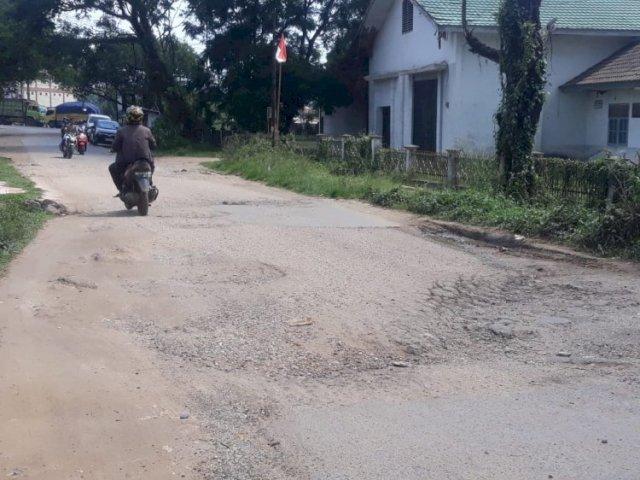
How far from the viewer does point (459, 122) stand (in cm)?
2606

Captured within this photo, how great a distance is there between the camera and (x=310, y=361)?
6.38 meters

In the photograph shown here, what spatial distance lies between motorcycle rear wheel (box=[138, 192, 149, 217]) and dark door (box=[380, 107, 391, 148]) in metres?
19.3

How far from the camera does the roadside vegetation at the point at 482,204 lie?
35.5 feet

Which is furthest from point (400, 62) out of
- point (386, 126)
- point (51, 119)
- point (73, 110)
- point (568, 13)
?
point (51, 119)

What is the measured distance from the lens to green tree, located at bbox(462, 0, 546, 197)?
561 inches

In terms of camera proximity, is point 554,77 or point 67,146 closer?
point 554,77

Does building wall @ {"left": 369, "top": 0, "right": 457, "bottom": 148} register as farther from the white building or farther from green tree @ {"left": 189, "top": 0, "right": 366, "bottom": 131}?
green tree @ {"left": 189, "top": 0, "right": 366, "bottom": 131}

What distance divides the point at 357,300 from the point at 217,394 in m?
2.69

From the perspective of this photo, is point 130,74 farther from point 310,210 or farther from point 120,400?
point 120,400

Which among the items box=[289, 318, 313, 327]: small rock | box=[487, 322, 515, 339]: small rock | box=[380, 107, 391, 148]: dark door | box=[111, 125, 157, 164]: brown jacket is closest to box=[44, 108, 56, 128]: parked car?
box=[380, 107, 391, 148]: dark door

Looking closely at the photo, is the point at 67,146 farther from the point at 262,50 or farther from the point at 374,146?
the point at 374,146

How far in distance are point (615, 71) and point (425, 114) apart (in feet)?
21.3

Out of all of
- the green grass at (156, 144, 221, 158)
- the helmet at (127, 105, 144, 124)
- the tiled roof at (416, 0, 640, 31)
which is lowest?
the green grass at (156, 144, 221, 158)

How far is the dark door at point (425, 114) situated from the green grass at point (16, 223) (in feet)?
50.0
